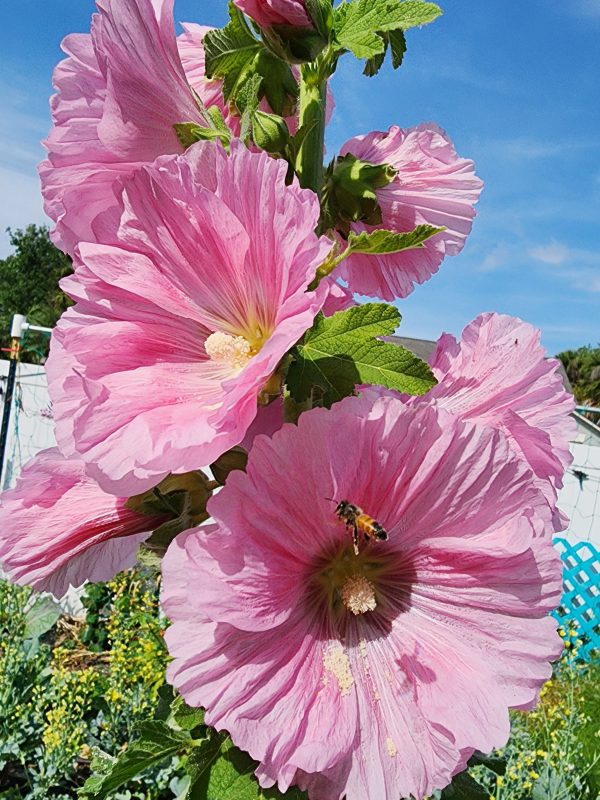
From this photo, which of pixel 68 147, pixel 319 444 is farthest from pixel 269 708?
pixel 68 147

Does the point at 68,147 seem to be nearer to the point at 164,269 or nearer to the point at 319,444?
the point at 164,269

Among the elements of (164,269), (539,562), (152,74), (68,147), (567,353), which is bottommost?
(539,562)

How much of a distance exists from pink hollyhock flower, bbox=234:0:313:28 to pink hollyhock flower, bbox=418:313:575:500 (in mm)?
510

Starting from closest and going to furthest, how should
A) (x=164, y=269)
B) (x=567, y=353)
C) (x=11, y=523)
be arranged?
(x=164, y=269) → (x=11, y=523) → (x=567, y=353)

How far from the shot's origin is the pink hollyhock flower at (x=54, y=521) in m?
1.07

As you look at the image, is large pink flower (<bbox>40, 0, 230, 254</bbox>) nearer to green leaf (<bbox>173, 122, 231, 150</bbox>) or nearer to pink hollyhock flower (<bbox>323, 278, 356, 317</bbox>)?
green leaf (<bbox>173, 122, 231, 150</bbox>)

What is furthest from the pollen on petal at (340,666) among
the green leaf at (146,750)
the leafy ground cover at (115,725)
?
the leafy ground cover at (115,725)

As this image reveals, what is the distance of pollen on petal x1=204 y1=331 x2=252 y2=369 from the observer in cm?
101

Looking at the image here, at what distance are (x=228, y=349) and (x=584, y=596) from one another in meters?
8.34

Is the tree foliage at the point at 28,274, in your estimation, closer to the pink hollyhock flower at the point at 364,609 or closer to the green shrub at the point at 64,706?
the green shrub at the point at 64,706

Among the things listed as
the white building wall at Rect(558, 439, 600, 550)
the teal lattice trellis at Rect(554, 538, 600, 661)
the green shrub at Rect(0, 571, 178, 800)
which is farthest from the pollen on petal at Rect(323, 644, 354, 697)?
the white building wall at Rect(558, 439, 600, 550)

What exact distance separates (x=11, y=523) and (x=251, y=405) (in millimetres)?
497

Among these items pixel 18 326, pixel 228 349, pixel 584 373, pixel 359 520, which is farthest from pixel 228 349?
pixel 584 373

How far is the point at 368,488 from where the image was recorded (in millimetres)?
878
